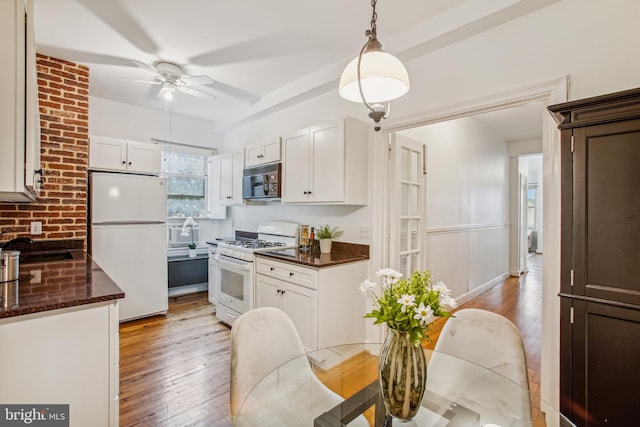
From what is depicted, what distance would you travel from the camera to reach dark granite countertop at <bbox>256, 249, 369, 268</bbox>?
104 inches

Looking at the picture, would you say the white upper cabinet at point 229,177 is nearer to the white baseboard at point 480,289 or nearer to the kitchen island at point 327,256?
the kitchen island at point 327,256

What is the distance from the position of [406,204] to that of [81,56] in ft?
11.6

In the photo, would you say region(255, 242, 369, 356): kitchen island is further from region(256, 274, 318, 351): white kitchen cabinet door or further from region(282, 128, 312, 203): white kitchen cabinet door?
region(282, 128, 312, 203): white kitchen cabinet door

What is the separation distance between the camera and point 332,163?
289 centimetres

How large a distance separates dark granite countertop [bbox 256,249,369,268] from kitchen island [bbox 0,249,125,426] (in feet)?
4.81

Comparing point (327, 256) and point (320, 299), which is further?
point (327, 256)

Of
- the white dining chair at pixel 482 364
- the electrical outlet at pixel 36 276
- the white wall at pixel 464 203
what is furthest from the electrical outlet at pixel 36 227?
the white wall at pixel 464 203

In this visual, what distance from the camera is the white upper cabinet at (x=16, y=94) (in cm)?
134

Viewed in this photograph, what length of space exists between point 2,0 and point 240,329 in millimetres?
1829

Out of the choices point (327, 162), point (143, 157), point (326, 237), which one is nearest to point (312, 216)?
point (326, 237)

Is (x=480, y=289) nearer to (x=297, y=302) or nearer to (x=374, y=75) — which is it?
(x=297, y=302)

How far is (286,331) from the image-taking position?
5.48ft

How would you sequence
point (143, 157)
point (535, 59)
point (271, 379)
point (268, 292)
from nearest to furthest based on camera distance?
point (271, 379) → point (535, 59) → point (268, 292) → point (143, 157)

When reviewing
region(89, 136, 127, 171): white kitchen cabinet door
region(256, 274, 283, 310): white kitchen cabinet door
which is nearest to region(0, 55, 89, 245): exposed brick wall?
region(89, 136, 127, 171): white kitchen cabinet door
